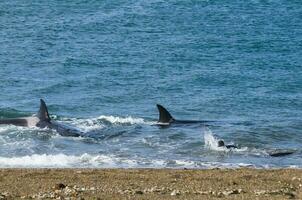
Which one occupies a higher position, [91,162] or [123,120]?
[91,162]

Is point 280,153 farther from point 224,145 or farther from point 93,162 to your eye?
point 93,162

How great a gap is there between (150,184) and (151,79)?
19.5 meters

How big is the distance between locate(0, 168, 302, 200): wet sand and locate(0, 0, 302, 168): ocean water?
2.11 meters

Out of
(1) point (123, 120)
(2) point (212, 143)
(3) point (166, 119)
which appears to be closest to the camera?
(2) point (212, 143)

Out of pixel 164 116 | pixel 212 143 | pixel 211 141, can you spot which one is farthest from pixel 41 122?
pixel 212 143

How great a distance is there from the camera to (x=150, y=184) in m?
17.8

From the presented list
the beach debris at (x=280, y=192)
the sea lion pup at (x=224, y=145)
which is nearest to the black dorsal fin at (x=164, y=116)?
the sea lion pup at (x=224, y=145)

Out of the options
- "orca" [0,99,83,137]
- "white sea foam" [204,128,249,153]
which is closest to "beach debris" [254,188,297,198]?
"white sea foam" [204,128,249,153]

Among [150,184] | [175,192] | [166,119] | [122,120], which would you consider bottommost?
[122,120]

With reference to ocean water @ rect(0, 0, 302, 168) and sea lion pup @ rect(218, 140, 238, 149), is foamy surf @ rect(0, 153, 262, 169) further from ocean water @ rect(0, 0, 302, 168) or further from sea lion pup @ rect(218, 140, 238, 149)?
sea lion pup @ rect(218, 140, 238, 149)

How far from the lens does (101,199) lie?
15180 mm

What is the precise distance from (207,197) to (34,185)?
11.9 ft

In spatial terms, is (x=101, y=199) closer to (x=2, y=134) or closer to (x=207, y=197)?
(x=207, y=197)

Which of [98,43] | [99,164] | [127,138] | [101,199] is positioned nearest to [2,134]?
[127,138]
